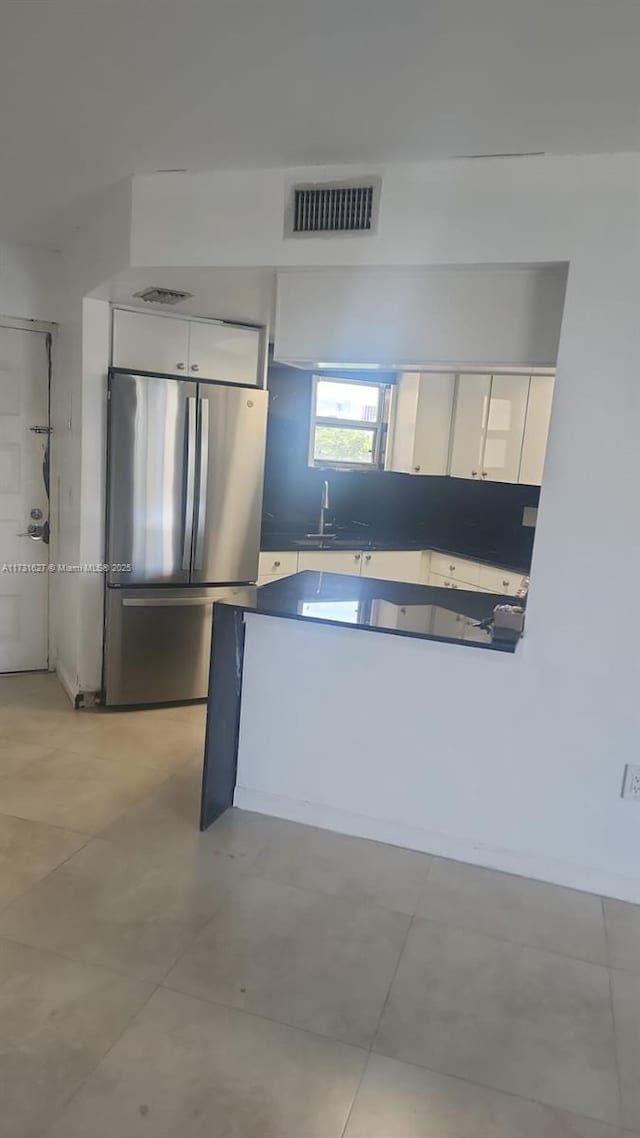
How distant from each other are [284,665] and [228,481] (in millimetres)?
1429

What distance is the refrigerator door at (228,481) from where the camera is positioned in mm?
3801

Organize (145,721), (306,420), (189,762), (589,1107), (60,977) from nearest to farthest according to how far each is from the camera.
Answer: (589,1107) → (60,977) → (189,762) → (145,721) → (306,420)

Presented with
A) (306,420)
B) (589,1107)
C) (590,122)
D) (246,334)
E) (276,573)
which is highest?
(590,122)

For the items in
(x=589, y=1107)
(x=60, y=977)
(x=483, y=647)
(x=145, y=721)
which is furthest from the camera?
(x=145, y=721)

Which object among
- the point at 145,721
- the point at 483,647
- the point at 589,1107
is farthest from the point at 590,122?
the point at 145,721

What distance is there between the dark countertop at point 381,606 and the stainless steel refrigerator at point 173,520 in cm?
74

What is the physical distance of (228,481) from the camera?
3.91m

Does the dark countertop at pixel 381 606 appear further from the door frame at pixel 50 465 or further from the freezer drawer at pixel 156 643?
the door frame at pixel 50 465

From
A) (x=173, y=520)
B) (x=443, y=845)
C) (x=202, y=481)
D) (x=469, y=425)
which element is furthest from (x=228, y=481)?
(x=443, y=845)

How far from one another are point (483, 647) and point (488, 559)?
2236 millimetres

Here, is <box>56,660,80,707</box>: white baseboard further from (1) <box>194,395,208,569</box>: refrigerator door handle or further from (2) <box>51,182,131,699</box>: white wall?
(1) <box>194,395,208,569</box>: refrigerator door handle

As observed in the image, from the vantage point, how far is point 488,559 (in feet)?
15.0

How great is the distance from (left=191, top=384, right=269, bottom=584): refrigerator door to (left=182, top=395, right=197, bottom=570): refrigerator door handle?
1.3 inches

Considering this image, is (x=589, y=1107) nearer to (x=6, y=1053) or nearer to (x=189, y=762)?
(x=6, y=1053)
